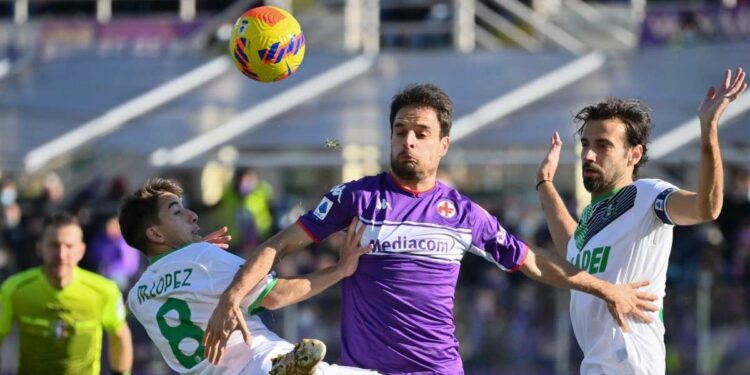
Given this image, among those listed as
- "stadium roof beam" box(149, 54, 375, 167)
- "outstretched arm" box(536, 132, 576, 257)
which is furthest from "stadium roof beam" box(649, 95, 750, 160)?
"outstretched arm" box(536, 132, 576, 257)

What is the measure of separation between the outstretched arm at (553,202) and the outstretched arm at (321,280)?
162cm

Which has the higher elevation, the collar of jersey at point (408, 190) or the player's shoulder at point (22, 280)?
the collar of jersey at point (408, 190)

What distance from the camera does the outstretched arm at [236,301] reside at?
21.4 ft

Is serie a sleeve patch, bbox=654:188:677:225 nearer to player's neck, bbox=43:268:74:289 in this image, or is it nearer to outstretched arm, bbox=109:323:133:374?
outstretched arm, bbox=109:323:133:374

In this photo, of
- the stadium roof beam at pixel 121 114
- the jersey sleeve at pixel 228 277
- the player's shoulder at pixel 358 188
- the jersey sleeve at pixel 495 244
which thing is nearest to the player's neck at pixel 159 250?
the jersey sleeve at pixel 228 277

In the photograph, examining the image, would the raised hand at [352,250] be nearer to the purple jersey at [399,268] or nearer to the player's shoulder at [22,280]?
the purple jersey at [399,268]

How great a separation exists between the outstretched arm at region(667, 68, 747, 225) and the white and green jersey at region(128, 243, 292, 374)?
203 cm

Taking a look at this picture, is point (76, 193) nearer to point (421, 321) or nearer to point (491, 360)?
point (491, 360)

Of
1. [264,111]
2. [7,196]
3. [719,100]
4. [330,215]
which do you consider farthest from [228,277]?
[264,111]

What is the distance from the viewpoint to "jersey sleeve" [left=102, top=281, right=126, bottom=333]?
9.75m

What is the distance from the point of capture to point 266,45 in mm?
8328

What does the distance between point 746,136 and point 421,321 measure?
12357 millimetres

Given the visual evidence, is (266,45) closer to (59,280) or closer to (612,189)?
(612,189)

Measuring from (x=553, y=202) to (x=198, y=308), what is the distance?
2.25 metres
